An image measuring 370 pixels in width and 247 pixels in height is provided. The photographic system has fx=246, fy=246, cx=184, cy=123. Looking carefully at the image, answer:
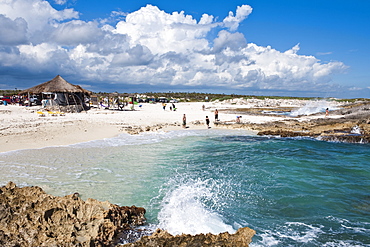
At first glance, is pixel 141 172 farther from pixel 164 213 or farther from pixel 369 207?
pixel 369 207

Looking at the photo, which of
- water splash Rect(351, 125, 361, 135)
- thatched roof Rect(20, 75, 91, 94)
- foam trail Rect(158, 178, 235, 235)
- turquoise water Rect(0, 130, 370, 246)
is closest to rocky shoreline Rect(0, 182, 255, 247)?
foam trail Rect(158, 178, 235, 235)

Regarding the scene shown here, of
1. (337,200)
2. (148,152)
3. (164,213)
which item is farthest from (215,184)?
(148,152)

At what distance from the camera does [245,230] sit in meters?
4.36

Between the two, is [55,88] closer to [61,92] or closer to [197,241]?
[61,92]

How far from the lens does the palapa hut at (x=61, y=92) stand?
3041 centimetres

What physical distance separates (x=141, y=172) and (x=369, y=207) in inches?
299

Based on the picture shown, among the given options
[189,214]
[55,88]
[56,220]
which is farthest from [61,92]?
[56,220]

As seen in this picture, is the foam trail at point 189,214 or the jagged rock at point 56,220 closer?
the jagged rock at point 56,220

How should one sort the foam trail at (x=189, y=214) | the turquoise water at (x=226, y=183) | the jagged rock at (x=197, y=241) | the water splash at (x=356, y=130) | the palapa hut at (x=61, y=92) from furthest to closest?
the palapa hut at (x=61, y=92)
the water splash at (x=356, y=130)
the turquoise water at (x=226, y=183)
the foam trail at (x=189, y=214)
the jagged rock at (x=197, y=241)

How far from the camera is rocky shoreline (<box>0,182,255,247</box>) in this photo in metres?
4.00

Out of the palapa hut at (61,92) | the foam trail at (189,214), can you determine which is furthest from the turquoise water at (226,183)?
the palapa hut at (61,92)

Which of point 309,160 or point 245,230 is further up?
point 245,230

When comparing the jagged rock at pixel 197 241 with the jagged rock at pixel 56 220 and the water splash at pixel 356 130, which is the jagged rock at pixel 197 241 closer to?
the jagged rock at pixel 56 220

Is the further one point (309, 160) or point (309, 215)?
point (309, 160)
